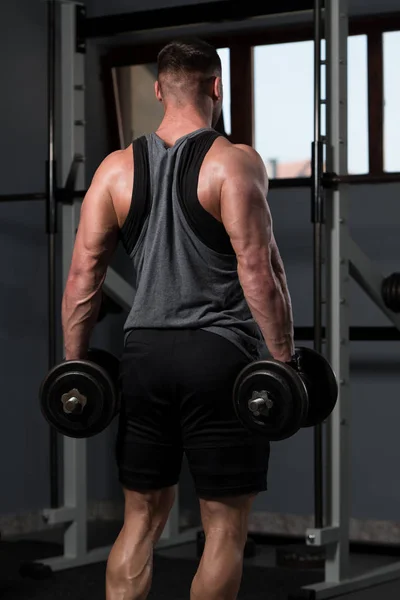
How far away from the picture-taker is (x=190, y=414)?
2.30 metres

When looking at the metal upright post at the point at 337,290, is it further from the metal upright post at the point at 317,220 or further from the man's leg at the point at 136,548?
the man's leg at the point at 136,548

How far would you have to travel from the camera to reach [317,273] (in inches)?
142

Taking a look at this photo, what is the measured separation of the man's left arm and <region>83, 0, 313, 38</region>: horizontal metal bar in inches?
61.5

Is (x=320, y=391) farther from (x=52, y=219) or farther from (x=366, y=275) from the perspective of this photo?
(x=52, y=219)

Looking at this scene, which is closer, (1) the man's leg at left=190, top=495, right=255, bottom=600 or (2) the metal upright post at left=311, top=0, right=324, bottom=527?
(1) the man's leg at left=190, top=495, right=255, bottom=600

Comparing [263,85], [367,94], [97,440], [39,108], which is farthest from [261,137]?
[97,440]

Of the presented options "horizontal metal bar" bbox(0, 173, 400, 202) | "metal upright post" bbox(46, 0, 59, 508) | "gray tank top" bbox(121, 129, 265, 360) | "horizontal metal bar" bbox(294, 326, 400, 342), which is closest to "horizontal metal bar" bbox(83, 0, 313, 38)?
"metal upright post" bbox(46, 0, 59, 508)

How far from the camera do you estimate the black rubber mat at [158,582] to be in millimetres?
3605

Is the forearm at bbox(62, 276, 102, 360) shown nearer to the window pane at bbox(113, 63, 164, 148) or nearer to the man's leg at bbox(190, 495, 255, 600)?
the man's leg at bbox(190, 495, 255, 600)

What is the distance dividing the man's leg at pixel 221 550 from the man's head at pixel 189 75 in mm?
872

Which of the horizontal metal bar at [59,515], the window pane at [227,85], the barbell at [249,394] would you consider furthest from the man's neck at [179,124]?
the window pane at [227,85]

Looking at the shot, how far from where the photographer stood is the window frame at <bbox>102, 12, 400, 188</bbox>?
14.8ft

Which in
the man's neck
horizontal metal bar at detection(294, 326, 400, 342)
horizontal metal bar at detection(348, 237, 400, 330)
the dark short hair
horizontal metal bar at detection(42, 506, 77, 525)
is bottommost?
horizontal metal bar at detection(42, 506, 77, 525)

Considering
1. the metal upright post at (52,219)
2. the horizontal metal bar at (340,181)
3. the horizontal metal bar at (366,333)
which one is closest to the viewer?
the horizontal metal bar at (340,181)
